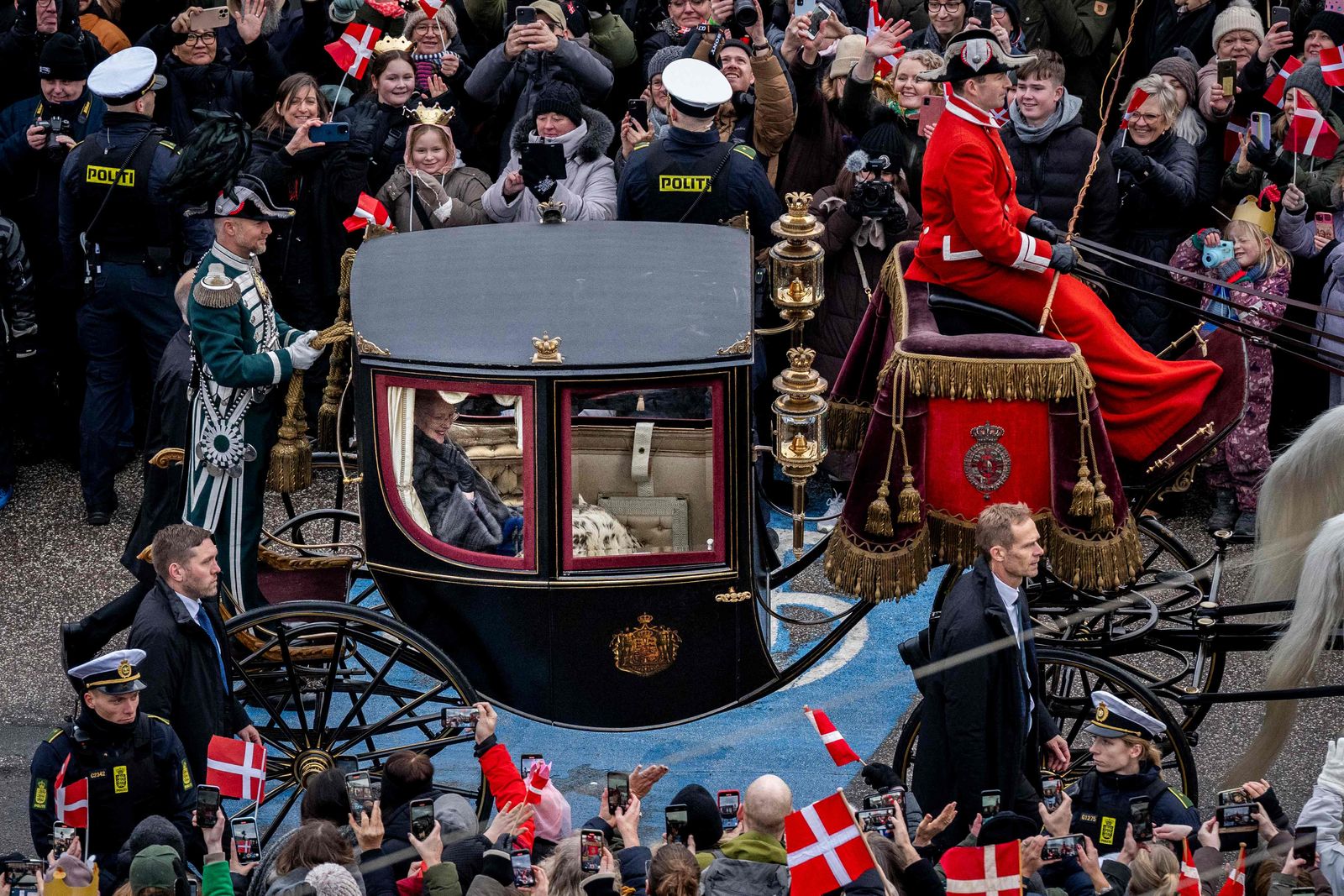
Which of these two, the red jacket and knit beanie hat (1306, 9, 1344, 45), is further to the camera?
knit beanie hat (1306, 9, 1344, 45)

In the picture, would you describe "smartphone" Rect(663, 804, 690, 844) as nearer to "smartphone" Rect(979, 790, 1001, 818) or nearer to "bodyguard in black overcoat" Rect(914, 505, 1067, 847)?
"smartphone" Rect(979, 790, 1001, 818)

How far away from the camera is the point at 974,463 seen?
7.30m

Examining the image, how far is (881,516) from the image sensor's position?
7242mm

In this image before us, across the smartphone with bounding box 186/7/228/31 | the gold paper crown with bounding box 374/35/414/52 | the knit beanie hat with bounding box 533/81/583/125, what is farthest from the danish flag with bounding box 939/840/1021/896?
the smartphone with bounding box 186/7/228/31

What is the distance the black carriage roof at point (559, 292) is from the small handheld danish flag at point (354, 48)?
3261mm

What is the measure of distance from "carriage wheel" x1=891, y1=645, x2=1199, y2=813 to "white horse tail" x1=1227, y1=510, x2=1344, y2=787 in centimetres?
39

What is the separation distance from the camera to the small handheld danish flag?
433 inches

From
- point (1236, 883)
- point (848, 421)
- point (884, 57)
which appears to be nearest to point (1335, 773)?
point (1236, 883)

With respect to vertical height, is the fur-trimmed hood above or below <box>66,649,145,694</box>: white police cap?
above

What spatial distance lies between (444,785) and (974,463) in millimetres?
2348

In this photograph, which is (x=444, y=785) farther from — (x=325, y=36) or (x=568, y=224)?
(x=325, y=36)

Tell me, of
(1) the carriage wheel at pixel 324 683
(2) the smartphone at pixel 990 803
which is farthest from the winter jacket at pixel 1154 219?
(2) the smartphone at pixel 990 803

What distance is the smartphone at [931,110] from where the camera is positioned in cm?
803

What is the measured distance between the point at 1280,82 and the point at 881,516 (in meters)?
4.69
